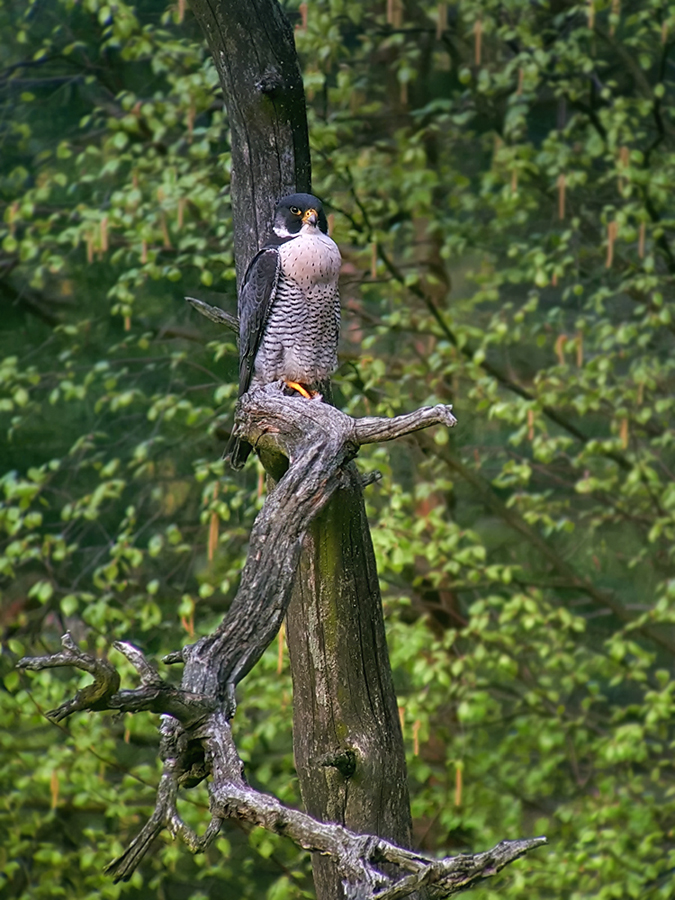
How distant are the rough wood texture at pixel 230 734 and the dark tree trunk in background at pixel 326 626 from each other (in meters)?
0.50

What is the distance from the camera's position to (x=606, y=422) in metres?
5.47

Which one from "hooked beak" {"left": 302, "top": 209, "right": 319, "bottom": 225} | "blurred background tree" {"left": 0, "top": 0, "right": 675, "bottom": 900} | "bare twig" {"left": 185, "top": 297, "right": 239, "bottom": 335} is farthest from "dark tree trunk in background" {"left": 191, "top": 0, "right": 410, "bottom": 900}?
"blurred background tree" {"left": 0, "top": 0, "right": 675, "bottom": 900}

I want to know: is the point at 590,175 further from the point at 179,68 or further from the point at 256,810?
the point at 256,810

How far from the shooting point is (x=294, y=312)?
2994mm

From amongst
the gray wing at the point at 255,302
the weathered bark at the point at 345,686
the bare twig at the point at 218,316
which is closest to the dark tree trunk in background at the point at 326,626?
the weathered bark at the point at 345,686

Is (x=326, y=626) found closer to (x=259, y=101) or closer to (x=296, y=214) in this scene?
(x=296, y=214)

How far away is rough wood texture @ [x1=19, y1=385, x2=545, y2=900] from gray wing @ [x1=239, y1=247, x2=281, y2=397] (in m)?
0.88

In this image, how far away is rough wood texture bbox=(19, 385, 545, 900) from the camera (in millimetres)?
1478

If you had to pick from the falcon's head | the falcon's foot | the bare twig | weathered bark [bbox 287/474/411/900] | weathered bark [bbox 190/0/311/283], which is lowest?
weathered bark [bbox 287/474/411/900]

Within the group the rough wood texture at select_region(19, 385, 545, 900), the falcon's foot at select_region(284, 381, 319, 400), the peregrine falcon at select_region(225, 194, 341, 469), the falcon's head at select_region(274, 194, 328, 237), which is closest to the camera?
the rough wood texture at select_region(19, 385, 545, 900)

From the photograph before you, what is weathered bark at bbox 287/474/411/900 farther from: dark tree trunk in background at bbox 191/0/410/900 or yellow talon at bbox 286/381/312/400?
yellow talon at bbox 286/381/312/400

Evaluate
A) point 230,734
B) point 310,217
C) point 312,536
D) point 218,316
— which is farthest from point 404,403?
point 230,734

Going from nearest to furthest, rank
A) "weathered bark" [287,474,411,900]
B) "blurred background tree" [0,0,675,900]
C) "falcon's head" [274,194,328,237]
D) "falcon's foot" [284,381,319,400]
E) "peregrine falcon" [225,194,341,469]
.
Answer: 1. "weathered bark" [287,474,411,900]
2. "falcon's head" [274,194,328,237]
3. "peregrine falcon" [225,194,341,469]
4. "falcon's foot" [284,381,319,400]
5. "blurred background tree" [0,0,675,900]

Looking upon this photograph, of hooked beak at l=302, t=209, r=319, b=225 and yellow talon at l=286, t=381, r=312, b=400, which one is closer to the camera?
hooked beak at l=302, t=209, r=319, b=225
